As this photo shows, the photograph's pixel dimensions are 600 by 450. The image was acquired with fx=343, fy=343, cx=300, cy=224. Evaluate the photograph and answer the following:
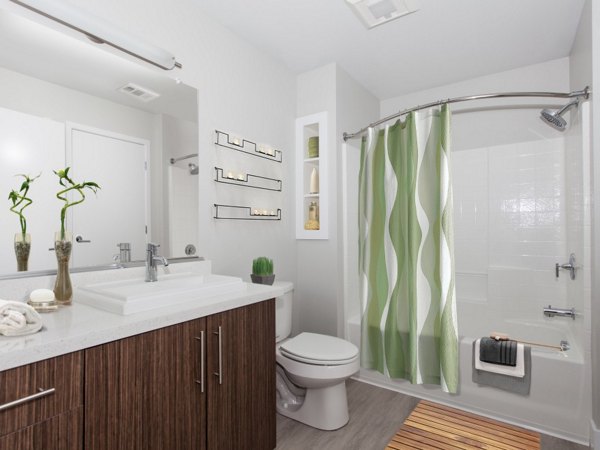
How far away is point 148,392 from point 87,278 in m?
0.63

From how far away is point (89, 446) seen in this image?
98cm

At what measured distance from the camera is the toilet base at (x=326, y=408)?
200 cm

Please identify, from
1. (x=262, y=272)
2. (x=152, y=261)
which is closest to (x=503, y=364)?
(x=262, y=272)

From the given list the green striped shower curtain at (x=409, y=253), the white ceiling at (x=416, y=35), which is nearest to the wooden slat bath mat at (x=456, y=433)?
the green striped shower curtain at (x=409, y=253)

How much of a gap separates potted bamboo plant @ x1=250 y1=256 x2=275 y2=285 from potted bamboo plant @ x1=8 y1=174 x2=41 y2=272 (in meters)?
1.14

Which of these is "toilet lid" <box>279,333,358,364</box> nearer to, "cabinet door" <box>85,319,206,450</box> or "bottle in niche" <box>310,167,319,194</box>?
"cabinet door" <box>85,319,206,450</box>

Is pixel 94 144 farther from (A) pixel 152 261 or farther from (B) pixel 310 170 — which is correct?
(B) pixel 310 170

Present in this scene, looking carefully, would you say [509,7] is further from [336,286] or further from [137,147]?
[137,147]

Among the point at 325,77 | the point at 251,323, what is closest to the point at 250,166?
the point at 325,77

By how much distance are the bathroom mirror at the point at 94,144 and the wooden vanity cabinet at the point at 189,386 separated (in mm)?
604

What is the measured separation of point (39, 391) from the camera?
2.86 ft

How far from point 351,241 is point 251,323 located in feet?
4.75

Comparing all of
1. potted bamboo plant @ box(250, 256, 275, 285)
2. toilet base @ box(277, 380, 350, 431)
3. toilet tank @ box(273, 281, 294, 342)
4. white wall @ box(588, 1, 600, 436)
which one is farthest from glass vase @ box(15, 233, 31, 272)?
white wall @ box(588, 1, 600, 436)

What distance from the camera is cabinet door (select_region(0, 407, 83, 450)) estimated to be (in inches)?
32.7
